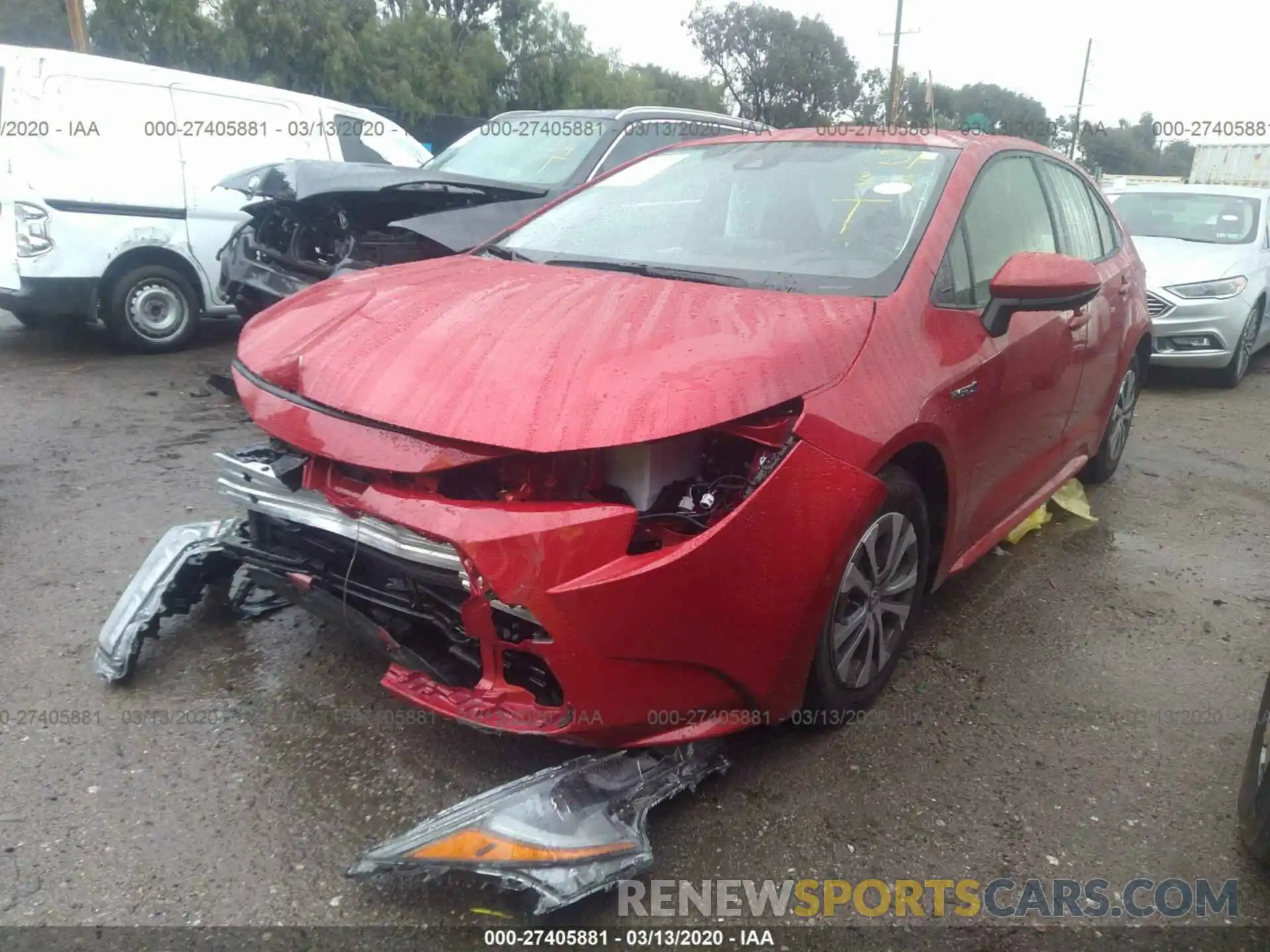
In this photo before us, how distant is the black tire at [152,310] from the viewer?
263 inches

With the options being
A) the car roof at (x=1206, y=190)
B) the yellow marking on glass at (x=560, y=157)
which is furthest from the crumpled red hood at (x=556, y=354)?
the car roof at (x=1206, y=190)

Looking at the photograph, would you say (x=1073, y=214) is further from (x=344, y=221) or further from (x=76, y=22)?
(x=76, y=22)

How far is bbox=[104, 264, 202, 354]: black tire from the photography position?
6668mm

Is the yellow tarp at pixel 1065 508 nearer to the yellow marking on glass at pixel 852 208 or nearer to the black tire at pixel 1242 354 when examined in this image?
the yellow marking on glass at pixel 852 208

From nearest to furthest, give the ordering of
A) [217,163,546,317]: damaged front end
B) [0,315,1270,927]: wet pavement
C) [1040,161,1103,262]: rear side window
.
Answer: [0,315,1270,927]: wet pavement → [1040,161,1103,262]: rear side window → [217,163,546,317]: damaged front end

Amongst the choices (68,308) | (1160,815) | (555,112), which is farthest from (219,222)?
(1160,815)

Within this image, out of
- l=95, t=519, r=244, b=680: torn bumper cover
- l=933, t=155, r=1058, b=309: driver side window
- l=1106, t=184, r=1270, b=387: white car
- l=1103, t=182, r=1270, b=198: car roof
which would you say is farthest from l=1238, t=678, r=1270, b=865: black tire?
l=1103, t=182, r=1270, b=198: car roof

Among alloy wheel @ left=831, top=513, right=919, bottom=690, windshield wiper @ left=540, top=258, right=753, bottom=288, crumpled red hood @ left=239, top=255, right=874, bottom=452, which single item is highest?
windshield wiper @ left=540, top=258, right=753, bottom=288

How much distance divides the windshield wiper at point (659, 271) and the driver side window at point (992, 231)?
59cm

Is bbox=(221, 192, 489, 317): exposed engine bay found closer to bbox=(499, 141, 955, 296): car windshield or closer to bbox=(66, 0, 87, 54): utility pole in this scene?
bbox=(499, 141, 955, 296): car windshield

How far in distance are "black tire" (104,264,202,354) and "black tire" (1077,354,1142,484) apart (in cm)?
620

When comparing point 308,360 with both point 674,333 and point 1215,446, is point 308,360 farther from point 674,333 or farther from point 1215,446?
point 1215,446

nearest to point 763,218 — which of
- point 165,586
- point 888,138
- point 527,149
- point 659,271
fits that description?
point 659,271

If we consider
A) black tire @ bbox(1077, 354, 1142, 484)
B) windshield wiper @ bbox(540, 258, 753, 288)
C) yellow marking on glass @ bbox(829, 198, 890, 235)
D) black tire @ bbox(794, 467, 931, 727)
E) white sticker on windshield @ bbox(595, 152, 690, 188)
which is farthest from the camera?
black tire @ bbox(1077, 354, 1142, 484)
